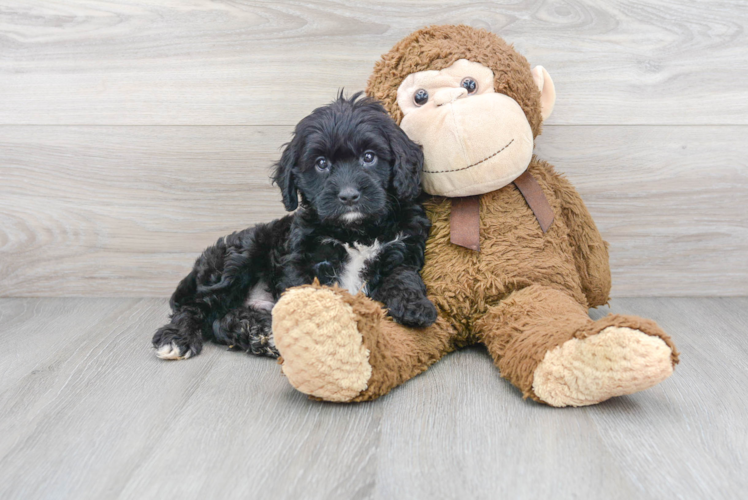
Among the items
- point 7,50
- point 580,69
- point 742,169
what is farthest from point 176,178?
point 742,169

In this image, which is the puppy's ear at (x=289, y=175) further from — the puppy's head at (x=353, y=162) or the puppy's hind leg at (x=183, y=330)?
the puppy's hind leg at (x=183, y=330)

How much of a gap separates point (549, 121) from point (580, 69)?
201 millimetres

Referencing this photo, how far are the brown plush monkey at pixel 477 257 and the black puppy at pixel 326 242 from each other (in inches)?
3.4

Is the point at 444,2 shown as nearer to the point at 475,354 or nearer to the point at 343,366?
the point at 475,354

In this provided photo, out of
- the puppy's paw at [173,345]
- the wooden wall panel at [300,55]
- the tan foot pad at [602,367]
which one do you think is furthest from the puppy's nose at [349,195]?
the wooden wall panel at [300,55]

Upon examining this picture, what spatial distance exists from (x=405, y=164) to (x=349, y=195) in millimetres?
174

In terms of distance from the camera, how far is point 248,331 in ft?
5.89

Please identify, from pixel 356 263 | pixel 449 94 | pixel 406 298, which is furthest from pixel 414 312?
pixel 449 94

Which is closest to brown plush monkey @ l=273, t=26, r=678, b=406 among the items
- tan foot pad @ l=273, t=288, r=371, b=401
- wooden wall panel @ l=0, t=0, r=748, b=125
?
tan foot pad @ l=273, t=288, r=371, b=401

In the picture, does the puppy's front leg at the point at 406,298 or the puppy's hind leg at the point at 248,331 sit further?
the puppy's hind leg at the point at 248,331

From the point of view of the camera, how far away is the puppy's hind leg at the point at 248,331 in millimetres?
1768

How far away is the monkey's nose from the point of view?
162 cm

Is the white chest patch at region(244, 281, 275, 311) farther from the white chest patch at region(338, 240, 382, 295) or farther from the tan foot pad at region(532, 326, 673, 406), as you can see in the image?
the tan foot pad at region(532, 326, 673, 406)

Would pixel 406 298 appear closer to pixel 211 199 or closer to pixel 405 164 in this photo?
pixel 405 164
